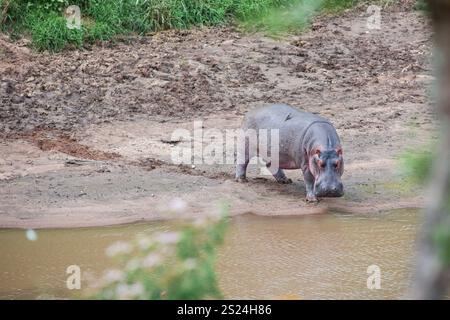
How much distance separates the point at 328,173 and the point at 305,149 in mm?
450

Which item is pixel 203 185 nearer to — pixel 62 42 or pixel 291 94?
pixel 291 94

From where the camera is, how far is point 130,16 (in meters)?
13.7

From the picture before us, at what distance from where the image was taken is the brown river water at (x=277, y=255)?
637 cm

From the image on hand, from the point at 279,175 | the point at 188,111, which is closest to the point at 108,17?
the point at 188,111

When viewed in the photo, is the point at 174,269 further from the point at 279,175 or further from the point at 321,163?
the point at 279,175

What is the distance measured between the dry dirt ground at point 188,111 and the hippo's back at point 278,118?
0.61 m

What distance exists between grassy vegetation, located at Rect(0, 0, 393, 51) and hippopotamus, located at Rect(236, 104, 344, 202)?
3496 millimetres

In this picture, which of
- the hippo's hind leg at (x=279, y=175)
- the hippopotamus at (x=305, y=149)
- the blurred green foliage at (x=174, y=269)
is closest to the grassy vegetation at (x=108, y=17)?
the hippopotamus at (x=305, y=149)

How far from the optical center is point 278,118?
8906 millimetres

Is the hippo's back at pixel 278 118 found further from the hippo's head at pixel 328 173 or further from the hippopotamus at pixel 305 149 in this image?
the hippo's head at pixel 328 173

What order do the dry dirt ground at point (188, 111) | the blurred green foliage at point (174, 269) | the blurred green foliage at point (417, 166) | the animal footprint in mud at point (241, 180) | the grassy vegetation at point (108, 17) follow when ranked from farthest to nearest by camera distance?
the grassy vegetation at point (108, 17) → the animal footprint in mud at point (241, 180) → the dry dirt ground at point (188, 111) → the blurred green foliage at point (174, 269) → the blurred green foliage at point (417, 166)

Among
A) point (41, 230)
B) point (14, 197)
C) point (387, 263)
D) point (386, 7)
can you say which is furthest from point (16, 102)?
point (386, 7)

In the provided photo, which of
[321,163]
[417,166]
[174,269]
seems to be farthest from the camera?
[321,163]

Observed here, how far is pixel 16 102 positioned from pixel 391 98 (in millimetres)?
4751
